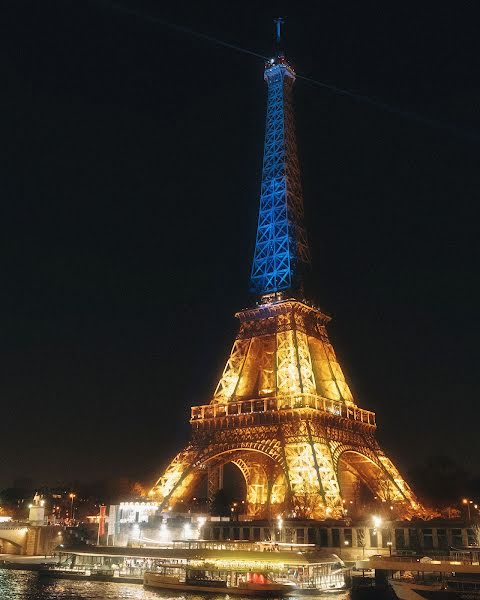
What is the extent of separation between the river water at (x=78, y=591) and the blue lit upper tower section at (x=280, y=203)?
134ft

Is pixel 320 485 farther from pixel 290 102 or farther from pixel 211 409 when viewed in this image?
pixel 290 102

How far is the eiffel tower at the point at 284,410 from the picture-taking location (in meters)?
64.7

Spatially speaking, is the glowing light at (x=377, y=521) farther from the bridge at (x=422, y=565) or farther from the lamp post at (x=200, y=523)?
the lamp post at (x=200, y=523)

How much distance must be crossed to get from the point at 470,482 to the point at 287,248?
52282 millimetres

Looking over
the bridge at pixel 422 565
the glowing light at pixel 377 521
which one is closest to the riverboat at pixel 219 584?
the bridge at pixel 422 565

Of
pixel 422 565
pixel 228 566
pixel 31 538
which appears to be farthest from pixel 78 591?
pixel 31 538

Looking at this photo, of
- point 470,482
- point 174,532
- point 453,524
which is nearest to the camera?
point 453,524

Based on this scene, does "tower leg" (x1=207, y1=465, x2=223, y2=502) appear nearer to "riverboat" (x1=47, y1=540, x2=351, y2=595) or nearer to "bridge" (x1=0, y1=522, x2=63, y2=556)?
"bridge" (x1=0, y1=522, x2=63, y2=556)

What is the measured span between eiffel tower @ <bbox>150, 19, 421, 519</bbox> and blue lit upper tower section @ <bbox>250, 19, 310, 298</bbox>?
0.52ft

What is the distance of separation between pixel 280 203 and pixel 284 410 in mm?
31861

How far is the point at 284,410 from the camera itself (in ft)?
221

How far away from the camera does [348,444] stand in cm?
6962

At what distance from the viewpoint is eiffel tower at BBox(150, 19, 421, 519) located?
6469 centimetres

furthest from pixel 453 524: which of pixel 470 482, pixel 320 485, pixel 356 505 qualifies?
pixel 470 482
